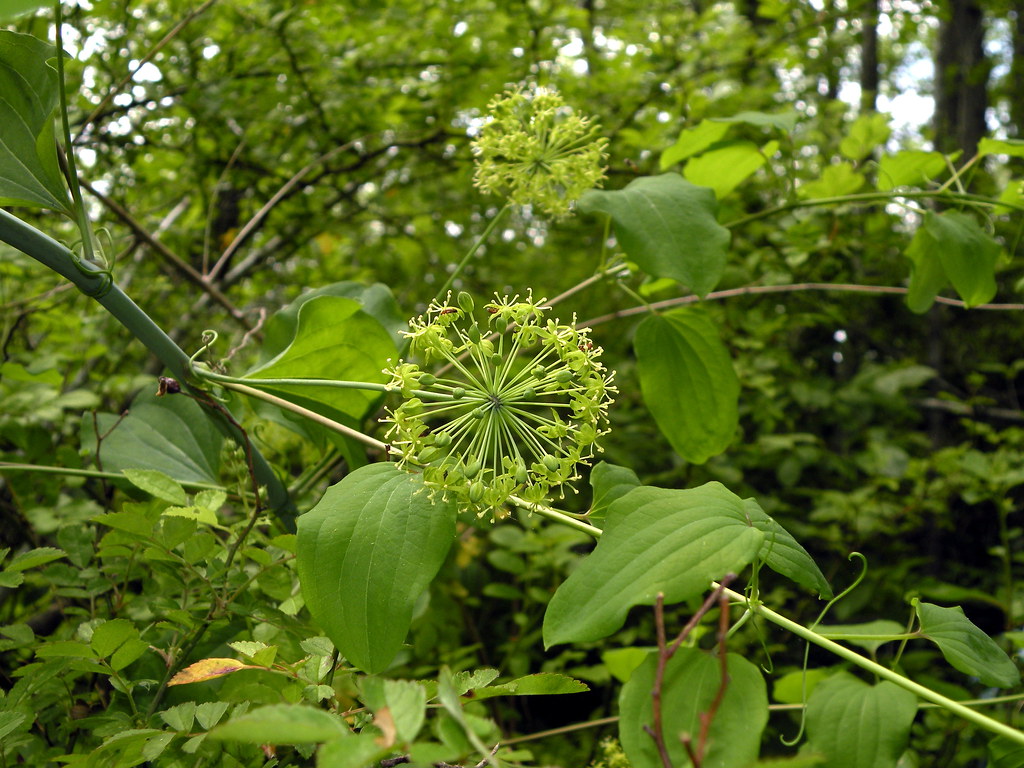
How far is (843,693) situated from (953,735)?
4.10 feet

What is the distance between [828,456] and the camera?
96.7 inches

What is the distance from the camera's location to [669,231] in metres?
1.14

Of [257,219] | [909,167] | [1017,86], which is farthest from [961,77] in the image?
[257,219]

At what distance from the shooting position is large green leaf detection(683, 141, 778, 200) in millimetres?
1428

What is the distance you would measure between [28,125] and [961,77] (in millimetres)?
4630

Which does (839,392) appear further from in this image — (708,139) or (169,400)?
(169,400)

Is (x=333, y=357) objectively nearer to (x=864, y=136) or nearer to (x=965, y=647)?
(x=965, y=647)

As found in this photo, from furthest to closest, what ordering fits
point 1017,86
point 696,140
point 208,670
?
point 1017,86
point 696,140
point 208,670

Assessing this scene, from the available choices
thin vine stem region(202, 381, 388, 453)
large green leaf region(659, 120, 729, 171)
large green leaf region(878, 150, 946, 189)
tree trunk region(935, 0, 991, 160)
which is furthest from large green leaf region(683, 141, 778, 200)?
tree trunk region(935, 0, 991, 160)

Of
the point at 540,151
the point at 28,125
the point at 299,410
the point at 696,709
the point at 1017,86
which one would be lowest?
the point at 1017,86

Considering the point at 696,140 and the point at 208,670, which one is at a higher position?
the point at 696,140

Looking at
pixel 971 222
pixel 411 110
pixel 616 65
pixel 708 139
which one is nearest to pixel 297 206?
pixel 411 110

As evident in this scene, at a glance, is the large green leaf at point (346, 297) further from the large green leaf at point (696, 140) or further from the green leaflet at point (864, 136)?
the green leaflet at point (864, 136)

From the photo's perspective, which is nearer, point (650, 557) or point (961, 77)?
point (650, 557)
